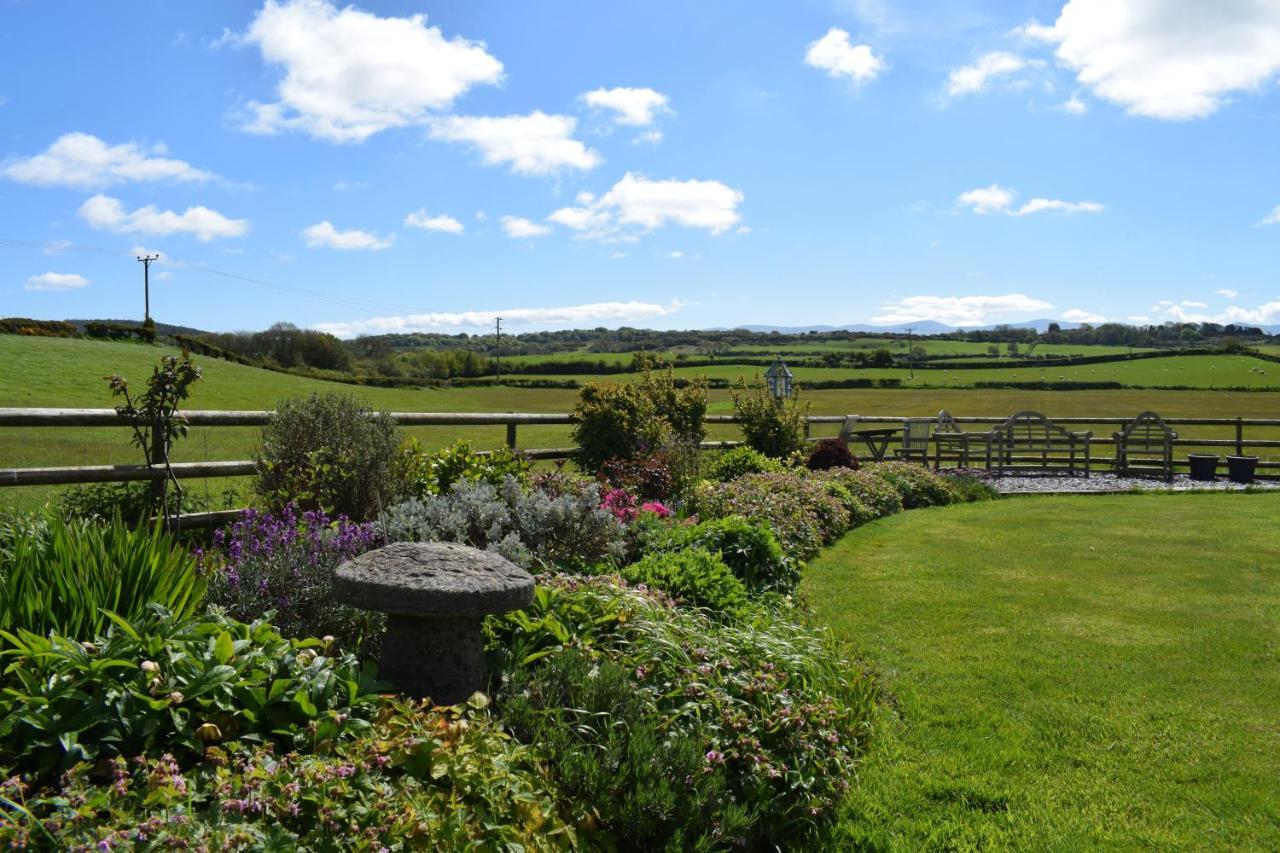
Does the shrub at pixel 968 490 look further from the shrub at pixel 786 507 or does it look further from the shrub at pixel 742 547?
the shrub at pixel 742 547

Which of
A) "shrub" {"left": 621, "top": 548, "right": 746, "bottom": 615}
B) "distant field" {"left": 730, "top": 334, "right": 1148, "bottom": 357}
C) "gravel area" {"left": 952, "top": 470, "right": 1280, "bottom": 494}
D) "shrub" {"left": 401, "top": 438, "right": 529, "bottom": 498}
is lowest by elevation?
"gravel area" {"left": 952, "top": 470, "right": 1280, "bottom": 494}

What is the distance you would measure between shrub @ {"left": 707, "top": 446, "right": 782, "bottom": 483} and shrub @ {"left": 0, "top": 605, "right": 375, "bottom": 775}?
919 cm

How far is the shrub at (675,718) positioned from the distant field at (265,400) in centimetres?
1086

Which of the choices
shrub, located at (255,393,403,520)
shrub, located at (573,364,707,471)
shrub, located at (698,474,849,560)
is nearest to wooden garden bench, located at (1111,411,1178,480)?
shrub, located at (698,474,849,560)

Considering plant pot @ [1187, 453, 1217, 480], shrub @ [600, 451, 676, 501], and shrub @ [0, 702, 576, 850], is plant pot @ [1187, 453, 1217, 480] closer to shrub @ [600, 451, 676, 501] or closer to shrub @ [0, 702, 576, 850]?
shrub @ [600, 451, 676, 501]

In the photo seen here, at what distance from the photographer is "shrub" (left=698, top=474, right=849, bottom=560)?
8.60 m

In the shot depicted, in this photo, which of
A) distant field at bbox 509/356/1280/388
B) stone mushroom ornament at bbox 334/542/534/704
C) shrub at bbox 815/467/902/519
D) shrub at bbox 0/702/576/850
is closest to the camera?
shrub at bbox 0/702/576/850

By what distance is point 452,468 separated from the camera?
801 cm

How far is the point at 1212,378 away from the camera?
68125mm

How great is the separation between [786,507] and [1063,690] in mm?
4545

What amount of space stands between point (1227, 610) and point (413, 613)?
6.69m

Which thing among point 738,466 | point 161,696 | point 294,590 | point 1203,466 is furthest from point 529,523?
point 1203,466

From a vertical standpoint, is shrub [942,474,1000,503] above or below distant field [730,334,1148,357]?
below

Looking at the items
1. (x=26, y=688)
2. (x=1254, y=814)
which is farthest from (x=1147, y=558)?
(x=26, y=688)
